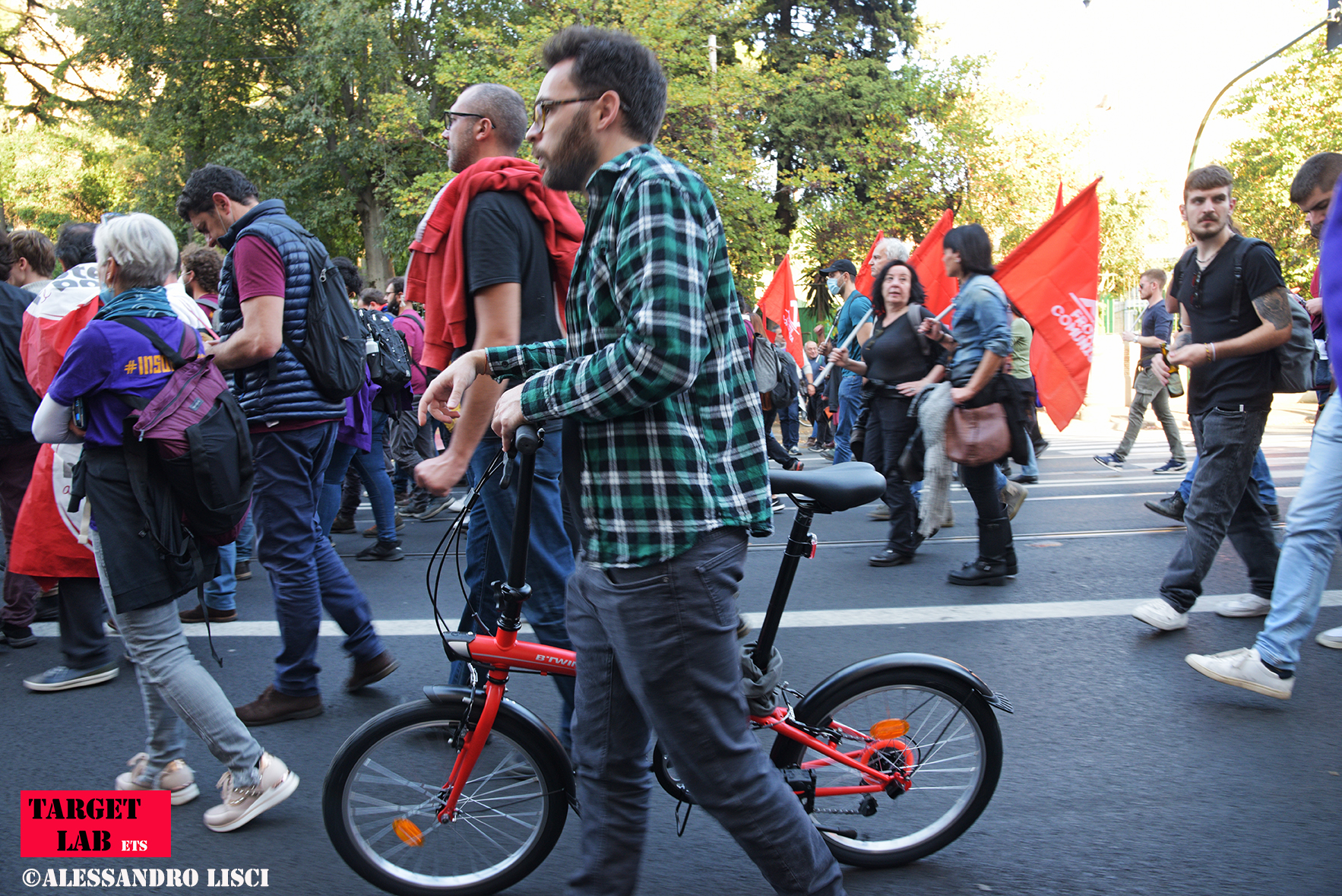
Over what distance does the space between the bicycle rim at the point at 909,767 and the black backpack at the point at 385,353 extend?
5167 millimetres

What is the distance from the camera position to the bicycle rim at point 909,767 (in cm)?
267

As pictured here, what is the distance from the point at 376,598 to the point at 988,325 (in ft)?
11.9

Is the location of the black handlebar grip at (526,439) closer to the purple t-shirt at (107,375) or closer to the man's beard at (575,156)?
the man's beard at (575,156)

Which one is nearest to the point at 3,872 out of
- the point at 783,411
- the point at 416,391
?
the point at 416,391

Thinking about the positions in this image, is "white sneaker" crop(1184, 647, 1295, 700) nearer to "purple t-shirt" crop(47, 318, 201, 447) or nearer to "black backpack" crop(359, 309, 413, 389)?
"purple t-shirt" crop(47, 318, 201, 447)

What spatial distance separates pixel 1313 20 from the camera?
60.8ft

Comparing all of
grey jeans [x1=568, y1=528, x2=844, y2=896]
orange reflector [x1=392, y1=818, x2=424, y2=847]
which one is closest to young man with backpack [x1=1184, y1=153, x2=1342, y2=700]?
grey jeans [x1=568, y1=528, x2=844, y2=896]

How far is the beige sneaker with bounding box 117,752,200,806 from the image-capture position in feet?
10.2

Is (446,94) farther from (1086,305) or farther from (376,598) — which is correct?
(376,598)

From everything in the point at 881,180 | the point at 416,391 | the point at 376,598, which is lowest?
the point at 376,598

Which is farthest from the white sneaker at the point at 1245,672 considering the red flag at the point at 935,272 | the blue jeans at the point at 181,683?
the red flag at the point at 935,272

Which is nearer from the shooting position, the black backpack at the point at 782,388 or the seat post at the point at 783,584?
the seat post at the point at 783,584

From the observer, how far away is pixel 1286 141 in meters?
18.5

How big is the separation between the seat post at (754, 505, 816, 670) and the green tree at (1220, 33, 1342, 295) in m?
17.5
